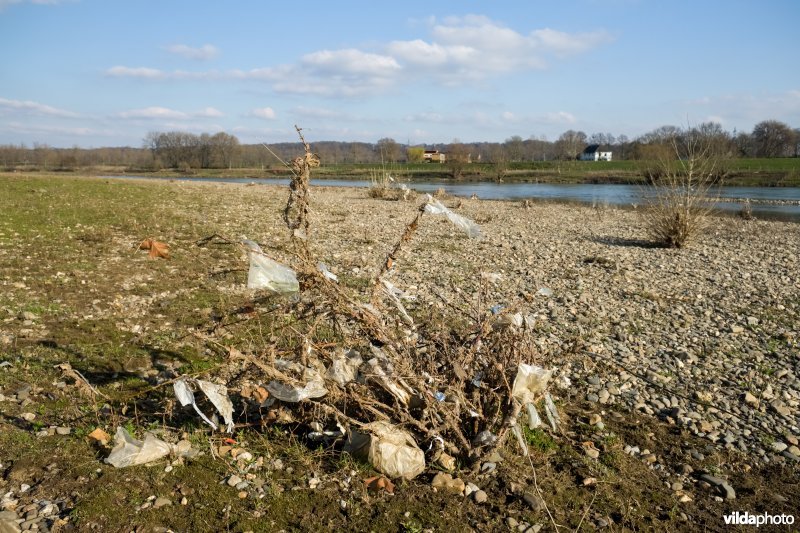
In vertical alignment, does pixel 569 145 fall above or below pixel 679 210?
above

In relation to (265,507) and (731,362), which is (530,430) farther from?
(731,362)

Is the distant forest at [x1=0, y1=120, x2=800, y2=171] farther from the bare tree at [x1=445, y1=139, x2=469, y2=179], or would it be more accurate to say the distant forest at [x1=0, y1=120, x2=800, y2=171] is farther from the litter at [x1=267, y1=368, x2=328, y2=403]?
the litter at [x1=267, y1=368, x2=328, y2=403]

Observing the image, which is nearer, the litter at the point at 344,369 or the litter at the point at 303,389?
the litter at the point at 303,389

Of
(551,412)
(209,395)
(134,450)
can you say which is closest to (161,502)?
(134,450)

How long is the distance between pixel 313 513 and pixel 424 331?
181 centimetres

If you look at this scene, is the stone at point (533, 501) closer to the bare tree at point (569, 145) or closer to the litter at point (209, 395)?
the litter at point (209, 395)

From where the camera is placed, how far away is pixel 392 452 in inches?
152

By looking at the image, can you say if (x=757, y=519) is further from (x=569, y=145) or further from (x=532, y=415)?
(x=569, y=145)

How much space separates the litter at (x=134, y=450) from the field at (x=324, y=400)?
9 cm

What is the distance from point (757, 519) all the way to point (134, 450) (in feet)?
14.1

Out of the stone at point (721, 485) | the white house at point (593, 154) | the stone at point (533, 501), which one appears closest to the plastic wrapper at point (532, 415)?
the stone at point (533, 501)

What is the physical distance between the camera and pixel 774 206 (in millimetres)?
31484

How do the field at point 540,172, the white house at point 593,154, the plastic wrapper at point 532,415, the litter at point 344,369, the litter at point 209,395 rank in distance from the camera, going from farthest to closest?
1. the white house at point 593,154
2. the field at point 540,172
3. the plastic wrapper at point 532,415
4. the litter at point 344,369
5. the litter at point 209,395

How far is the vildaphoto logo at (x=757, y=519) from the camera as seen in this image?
3.68 metres
